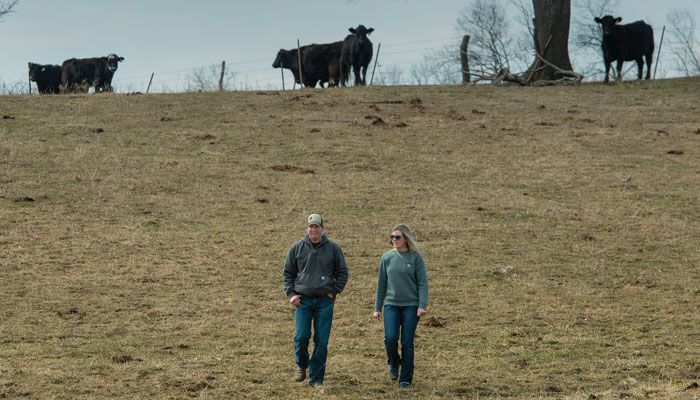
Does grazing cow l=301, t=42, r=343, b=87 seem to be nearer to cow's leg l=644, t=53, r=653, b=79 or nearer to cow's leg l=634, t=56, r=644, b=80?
cow's leg l=634, t=56, r=644, b=80

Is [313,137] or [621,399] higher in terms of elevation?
[313,137]

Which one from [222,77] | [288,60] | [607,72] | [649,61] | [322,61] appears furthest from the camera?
[288,60]

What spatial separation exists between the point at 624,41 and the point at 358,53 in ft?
31.2

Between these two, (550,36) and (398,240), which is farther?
(550,36)

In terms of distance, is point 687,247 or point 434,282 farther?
point 687,247

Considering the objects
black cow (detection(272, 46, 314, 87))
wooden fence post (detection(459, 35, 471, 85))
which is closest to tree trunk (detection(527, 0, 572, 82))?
wooden fence post (detection(459, 35, 471, 85))

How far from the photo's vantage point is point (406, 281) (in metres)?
11.7

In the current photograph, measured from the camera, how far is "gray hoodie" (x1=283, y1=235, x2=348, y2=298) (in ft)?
38.5

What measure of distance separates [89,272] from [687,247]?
1006cm

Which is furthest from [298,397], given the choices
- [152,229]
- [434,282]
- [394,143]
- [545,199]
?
[394,143]

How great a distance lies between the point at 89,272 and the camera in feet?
56.8

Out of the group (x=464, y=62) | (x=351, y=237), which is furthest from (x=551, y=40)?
(x=351, y=237)

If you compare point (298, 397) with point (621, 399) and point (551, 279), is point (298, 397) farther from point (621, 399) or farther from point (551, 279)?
point (551, 279)

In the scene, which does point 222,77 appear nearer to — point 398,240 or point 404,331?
point 398,240
